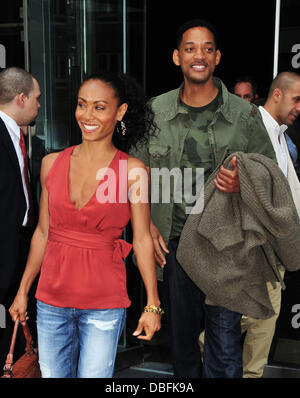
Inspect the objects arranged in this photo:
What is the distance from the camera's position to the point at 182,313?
116 inches

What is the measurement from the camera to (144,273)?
2.39m

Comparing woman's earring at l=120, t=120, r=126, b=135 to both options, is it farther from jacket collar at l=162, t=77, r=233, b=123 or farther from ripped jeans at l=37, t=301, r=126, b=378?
ripped jeans at l=37, t=301, r=126, b=378

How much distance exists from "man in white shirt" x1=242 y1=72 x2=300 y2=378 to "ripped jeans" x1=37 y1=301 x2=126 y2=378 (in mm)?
1498

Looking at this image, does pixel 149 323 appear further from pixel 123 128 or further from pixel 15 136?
pixel 15 136

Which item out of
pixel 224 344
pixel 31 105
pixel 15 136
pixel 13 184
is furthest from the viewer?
pixel 31 105

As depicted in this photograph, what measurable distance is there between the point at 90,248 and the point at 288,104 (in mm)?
1878

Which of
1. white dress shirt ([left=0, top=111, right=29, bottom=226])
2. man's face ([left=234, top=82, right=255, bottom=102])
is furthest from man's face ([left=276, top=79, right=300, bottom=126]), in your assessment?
white dress shirt ([left=0, top=111, right=29, bottom=226])

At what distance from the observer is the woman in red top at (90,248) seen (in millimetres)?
2324

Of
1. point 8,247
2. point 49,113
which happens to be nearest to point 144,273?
point 8,247

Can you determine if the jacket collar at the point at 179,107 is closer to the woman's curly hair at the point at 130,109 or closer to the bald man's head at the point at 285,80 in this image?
the woman's curly hair at the point at 130,109

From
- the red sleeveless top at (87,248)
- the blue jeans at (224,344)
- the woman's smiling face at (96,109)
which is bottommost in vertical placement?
the blue jeans at (224,344)

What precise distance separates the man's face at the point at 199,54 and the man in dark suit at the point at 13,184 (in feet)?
3.34

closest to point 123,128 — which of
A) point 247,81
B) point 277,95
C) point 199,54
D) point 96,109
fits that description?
point 96,109

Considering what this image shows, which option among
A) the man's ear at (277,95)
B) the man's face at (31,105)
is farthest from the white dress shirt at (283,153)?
the man's face at (31,105)
